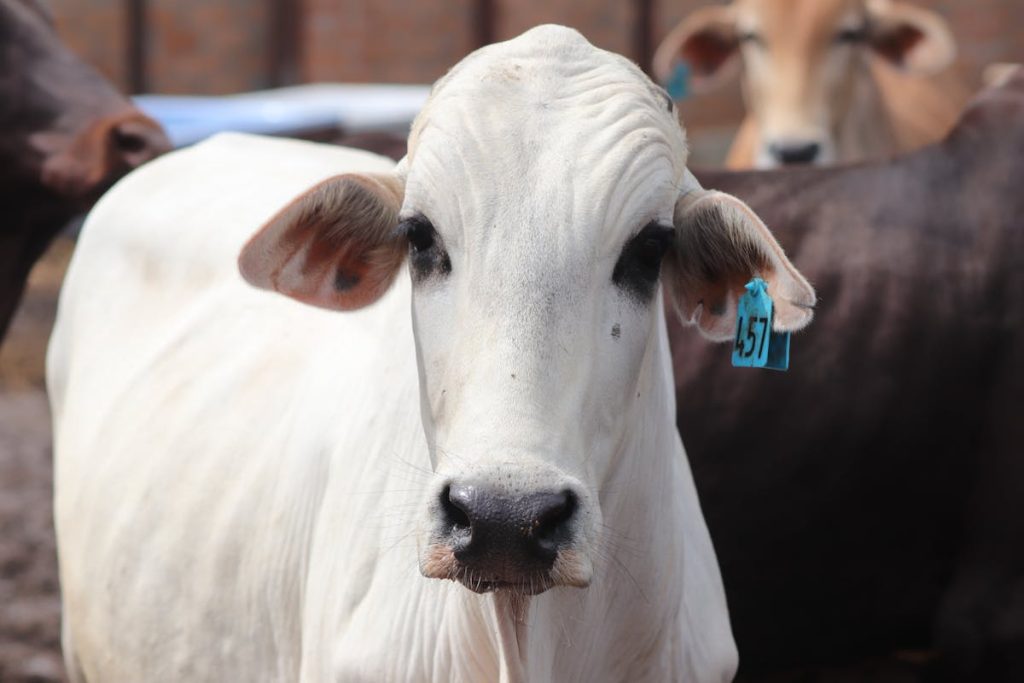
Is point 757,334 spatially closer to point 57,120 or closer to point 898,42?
point 57,120

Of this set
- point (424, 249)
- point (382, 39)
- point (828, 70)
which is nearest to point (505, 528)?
point (424, 249)

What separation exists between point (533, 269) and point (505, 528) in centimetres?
37

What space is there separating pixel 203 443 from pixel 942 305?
1.78 m

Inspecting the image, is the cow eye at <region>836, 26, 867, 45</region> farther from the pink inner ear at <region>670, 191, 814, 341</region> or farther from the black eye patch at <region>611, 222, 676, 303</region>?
the black eye patch at <region>611, 222, 676, 303</region>

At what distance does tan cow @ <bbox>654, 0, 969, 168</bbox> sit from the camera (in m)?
6.29

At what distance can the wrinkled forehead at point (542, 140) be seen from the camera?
237cm

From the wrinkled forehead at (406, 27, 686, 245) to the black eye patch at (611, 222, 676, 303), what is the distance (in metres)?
0.05

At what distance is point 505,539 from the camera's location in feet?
7.02

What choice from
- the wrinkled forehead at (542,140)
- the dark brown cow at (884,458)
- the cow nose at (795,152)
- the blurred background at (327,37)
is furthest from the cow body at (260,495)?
the blurred background at (327,37)

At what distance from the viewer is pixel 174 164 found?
404 centimetres

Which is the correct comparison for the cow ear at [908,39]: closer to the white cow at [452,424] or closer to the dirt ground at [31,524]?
the dirt ground at [31,524]

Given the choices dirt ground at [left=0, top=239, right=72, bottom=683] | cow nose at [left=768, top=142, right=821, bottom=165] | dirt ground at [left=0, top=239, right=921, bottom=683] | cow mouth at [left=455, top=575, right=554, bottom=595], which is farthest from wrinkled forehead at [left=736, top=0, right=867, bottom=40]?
cow mouth at [left=455, top=575, right=554, bottom=595]

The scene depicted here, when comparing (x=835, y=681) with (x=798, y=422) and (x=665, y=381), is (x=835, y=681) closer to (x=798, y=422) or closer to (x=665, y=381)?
(x=798, y=422)

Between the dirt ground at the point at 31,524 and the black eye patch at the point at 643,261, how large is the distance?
1.87 meters
